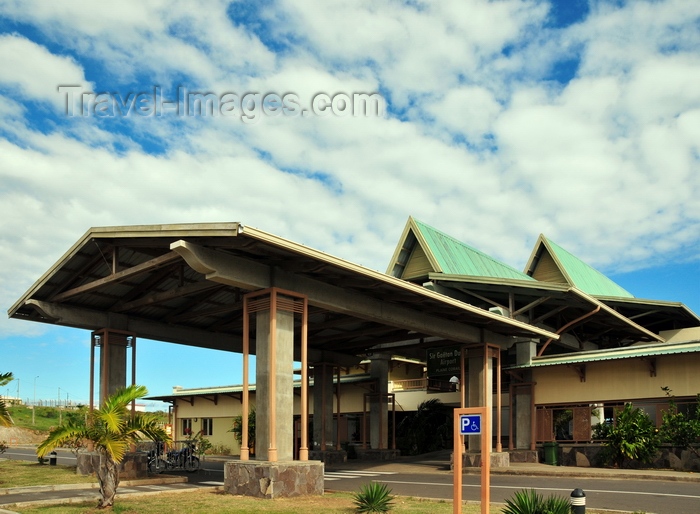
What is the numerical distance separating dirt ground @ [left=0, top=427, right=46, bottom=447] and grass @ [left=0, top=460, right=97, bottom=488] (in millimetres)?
46224

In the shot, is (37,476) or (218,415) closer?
(37,476)

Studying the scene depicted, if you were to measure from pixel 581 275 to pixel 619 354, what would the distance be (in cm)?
1434

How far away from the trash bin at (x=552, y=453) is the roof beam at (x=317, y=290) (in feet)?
15.5

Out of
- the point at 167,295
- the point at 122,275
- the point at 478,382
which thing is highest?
the point at 122,275

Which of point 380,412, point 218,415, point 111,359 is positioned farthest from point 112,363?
point 218,415

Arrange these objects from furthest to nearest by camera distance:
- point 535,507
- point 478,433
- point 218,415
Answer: point 218,415 → point 535,507 → point 478,433

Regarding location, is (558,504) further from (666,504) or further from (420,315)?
(420,315)

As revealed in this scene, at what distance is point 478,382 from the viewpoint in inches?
1083

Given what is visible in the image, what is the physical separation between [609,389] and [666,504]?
1324 cm

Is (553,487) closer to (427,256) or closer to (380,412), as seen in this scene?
(427,256)

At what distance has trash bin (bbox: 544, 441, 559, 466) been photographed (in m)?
27.5

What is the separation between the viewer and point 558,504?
1099cm

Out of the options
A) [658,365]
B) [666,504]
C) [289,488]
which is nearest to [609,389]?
[658,365]

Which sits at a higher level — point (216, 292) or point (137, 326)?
point (216, 292)
